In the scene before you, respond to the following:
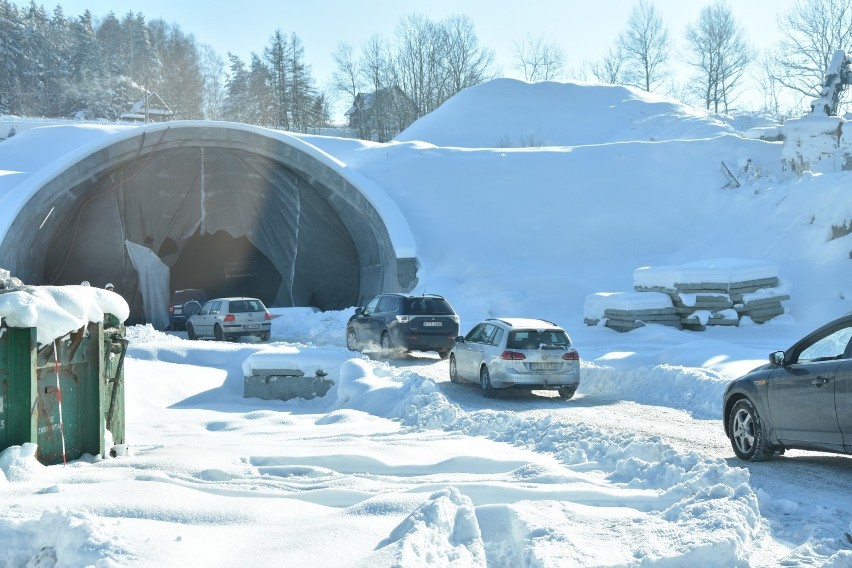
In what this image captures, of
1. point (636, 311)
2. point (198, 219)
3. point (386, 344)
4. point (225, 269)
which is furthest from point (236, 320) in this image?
point (225, 269)

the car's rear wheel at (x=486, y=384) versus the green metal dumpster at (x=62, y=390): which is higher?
the green metal dumpster at (x=62, y=390)

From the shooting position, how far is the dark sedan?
28.8 ft

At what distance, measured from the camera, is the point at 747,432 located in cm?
1006

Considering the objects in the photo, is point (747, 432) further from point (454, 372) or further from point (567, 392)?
point (454, 372)

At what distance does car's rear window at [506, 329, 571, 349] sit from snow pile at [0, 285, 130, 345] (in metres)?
8.58

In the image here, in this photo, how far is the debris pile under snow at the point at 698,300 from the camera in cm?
2578

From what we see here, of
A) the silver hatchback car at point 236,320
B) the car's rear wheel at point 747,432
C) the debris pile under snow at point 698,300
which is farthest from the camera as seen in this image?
the silver hatchback car at point 236,320

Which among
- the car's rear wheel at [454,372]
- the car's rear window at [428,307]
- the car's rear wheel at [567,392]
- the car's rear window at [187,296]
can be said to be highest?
the car's rear window at [187,296]

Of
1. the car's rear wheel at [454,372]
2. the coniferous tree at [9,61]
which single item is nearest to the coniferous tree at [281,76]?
the coniferous tree at [9,61]

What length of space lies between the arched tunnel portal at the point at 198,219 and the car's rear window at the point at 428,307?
1065 cm

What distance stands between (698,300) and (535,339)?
435 inches

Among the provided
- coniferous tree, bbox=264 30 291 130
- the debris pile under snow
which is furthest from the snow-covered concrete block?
coniferous tree, bbox=264 30 291 130

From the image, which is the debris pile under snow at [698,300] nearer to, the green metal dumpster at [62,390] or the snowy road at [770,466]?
the snowy road at [770,466]

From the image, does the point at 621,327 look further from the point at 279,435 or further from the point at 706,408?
the point at 279,435
